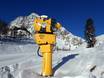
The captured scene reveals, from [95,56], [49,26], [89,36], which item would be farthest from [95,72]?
[89,36]

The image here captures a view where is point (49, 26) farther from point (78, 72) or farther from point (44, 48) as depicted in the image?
point (78, 72)

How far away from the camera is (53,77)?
46.6ft

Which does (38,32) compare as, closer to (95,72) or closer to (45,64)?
(45,64)

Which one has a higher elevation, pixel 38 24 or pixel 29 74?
pixel 38 24

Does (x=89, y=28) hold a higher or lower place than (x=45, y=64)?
higher

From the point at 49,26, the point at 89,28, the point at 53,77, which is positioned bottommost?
the point at 53,77

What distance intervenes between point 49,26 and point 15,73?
2821 millimetres

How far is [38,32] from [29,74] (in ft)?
6.21

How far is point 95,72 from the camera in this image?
14172 millimetres

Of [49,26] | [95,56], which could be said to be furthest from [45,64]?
[95,56]

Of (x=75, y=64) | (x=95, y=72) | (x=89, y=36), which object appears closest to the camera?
(x=95, y=72)

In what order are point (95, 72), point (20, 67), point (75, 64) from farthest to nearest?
1. point (20, 67)
2. point (75, 64)
3. point (95, 72)

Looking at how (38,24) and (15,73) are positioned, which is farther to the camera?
(15,73)

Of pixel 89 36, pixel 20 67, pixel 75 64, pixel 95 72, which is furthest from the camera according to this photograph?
pixel 89 36
